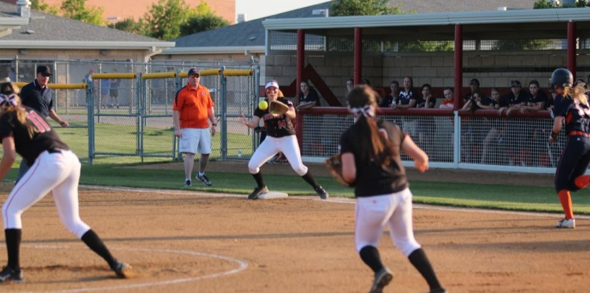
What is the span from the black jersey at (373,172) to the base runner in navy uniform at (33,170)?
2.49m

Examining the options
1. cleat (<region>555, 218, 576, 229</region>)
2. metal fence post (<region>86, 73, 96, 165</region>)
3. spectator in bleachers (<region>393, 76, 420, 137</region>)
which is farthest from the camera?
metal fence post (<region>86, 73, 96, 165</region>)

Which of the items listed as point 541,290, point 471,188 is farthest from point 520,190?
point 541,290

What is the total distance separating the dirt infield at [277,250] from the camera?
8.32m

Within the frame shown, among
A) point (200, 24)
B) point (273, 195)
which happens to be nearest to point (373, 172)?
point (273, 195)

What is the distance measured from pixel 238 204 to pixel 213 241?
3530 mm

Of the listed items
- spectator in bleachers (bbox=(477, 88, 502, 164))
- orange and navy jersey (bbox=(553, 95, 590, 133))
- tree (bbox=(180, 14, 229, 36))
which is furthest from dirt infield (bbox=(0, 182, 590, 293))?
tree (bbox=(180, 14, 229, 36))

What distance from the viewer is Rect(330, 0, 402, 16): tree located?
41406 millimetres

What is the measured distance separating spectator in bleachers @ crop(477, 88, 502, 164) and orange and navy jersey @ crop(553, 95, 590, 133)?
24.6ft

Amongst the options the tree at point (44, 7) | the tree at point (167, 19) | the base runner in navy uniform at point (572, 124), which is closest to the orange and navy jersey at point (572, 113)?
the base runner in navy uniform at point (572, 124)

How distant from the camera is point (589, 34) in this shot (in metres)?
23.0

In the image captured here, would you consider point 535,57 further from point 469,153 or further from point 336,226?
point 336,226

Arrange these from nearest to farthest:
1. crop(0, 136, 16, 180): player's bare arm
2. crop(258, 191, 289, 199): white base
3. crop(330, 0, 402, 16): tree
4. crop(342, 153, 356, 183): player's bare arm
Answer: crop(342, 153, 356, 183): player's bare arm
crop(0, 136, 16, 180): player's bare arm
crop(258, 191, 289, 199): white base
crop(330, 0, 402, 16): tree

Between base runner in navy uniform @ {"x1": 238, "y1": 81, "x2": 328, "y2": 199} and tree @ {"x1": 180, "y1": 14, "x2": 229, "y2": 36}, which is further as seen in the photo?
tree @ {"x1": 180, "y1": 14, "x2": 229, "y2": 36}

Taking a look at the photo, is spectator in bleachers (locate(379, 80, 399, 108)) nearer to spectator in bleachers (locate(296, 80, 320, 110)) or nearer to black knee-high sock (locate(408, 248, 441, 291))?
spectator in bleachers (locate(296, 80, 320, 110))
